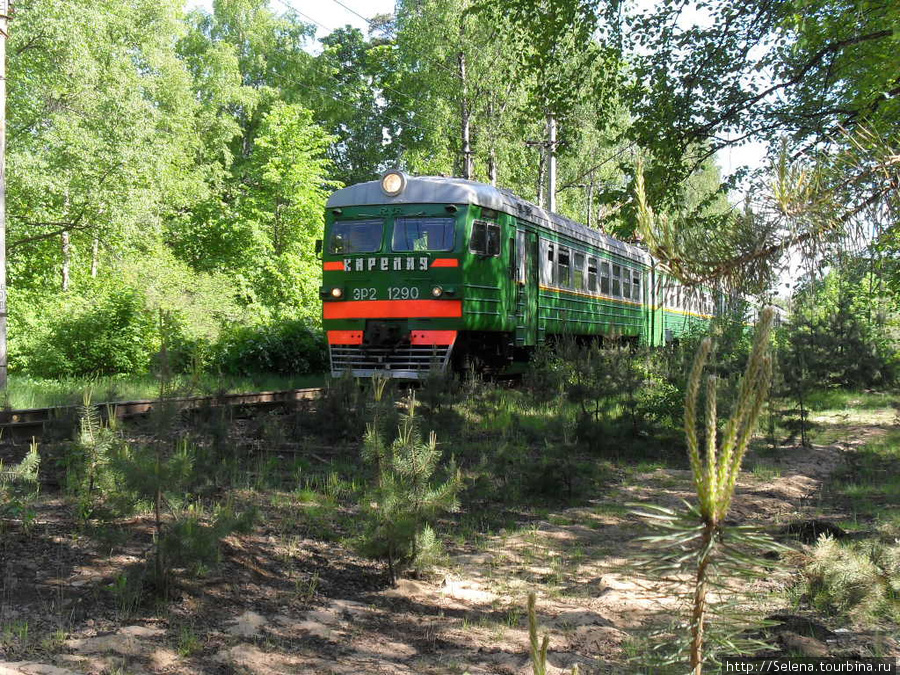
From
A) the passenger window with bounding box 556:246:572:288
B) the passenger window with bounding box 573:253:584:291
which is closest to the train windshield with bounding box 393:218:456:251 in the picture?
the passenger window with bounding box 556:246:572:288

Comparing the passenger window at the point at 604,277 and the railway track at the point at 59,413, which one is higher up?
the passenger window at the point at 604,277

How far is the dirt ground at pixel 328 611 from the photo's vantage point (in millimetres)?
3261

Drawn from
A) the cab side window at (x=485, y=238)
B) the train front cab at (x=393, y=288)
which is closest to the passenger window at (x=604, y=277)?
the cab side window at (x=485, y=238)

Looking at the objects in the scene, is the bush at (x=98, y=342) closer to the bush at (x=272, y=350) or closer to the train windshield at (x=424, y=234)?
the bush at (x=272, y=350)

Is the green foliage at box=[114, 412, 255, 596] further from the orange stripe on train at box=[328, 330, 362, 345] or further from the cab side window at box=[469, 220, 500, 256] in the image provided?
the cab side window at box=[469, 220, 500, 256]

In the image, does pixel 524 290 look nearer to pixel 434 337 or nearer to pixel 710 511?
pixel 434 337

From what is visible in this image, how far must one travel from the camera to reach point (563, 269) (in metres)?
13.8

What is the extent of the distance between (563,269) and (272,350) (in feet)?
18.4

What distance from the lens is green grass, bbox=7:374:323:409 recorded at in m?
8.63

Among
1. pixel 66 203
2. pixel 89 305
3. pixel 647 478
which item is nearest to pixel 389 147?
pixel 66 203

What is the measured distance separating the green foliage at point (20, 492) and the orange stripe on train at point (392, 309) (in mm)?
6316

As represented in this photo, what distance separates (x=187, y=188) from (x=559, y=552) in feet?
82.5

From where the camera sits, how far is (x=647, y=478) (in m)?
7.61

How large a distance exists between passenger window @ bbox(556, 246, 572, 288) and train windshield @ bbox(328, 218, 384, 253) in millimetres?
3482
